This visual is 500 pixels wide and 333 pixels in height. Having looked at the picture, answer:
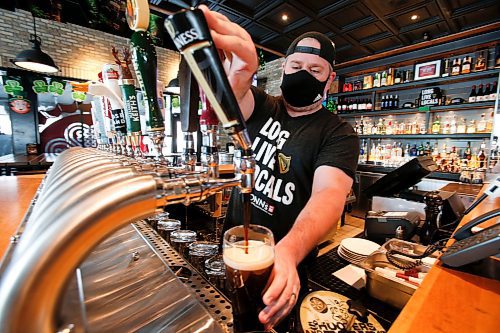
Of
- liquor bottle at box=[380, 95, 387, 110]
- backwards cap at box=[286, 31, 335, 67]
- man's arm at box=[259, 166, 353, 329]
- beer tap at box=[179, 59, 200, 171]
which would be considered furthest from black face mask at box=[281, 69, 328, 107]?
liquor bottle at box=[380, 95, 387, 110]

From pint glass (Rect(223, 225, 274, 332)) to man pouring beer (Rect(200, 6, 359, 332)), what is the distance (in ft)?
1.13

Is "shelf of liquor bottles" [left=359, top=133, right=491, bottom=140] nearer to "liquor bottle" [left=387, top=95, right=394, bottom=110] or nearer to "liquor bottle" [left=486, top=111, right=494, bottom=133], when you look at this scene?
"liquor bottle" [left=486, top=111, right=494, bottom=133]

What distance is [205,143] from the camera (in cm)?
65

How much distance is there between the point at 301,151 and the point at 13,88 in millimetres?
7025

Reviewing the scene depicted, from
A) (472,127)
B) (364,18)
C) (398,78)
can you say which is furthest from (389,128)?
(364,18)

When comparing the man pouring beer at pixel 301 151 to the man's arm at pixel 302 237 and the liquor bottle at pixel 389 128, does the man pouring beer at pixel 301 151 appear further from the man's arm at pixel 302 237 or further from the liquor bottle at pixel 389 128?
the liquor bottle at pixel 389 128

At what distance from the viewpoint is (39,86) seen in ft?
18.0

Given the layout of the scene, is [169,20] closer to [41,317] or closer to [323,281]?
[41,317]

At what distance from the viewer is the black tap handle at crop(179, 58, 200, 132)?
0.56 meters

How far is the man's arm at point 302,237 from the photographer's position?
1.70 feet

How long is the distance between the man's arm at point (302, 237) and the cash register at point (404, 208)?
2.41 feet

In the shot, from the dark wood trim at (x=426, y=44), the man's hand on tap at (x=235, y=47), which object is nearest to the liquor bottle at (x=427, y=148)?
the dark wood trim at (x=426, y=44)

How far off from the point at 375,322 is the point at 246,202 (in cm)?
72

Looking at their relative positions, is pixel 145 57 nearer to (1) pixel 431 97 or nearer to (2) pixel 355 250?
Answer: (2) pixel 355 250
